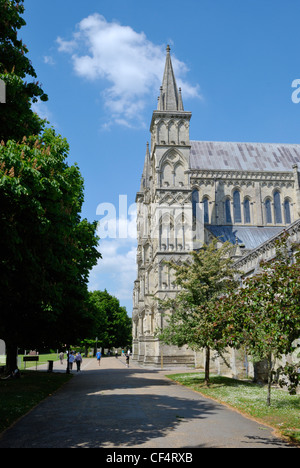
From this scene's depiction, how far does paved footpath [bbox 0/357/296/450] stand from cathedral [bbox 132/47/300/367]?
22877 millimetres

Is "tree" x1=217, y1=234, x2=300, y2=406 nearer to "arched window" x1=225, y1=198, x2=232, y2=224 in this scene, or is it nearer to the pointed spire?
"arched window" x1=225, y1=198, x2=232, y2=224

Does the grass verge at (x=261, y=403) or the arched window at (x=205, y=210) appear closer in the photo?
the grass verge at (x=261, y=403)

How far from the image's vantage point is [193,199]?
4919 cm

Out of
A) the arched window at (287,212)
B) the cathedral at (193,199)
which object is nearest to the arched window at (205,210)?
the cathedral at (193,199)

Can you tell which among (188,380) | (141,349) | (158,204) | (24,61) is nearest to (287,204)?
(158,204)

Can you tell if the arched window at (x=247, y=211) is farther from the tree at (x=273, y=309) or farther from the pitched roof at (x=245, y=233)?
the tree at (x=273, y=309)

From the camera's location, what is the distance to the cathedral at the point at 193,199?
40219 millimetres

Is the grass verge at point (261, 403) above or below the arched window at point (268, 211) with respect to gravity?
below

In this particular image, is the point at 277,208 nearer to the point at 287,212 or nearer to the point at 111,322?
the point at 287,212

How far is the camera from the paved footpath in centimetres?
812

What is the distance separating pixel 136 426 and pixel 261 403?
5.12 m

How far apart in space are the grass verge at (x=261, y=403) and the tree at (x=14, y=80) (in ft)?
32.0

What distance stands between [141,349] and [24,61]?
38.6m
